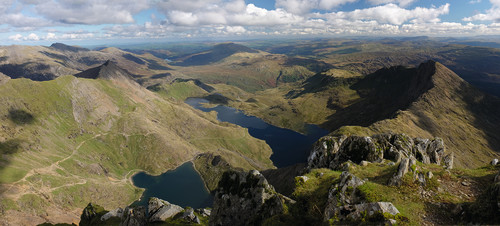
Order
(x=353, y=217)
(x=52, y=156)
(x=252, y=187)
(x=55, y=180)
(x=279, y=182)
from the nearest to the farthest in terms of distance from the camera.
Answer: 1. (x=353, y=217)
2. (x=252, y=187)
3. (x=279, y=182)
4. (x=55, y=180)
5. (x=52, y=156)

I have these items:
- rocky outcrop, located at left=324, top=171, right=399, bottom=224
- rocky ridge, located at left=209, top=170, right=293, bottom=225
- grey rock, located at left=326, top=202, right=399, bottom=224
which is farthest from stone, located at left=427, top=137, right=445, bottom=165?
grey rock, located at left=326, top=202, right=399, bottom=224

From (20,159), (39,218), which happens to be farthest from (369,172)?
(20,159)

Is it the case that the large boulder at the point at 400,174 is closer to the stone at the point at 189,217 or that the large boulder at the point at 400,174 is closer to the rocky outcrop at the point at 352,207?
the rocky outcrop at the point at 352,207

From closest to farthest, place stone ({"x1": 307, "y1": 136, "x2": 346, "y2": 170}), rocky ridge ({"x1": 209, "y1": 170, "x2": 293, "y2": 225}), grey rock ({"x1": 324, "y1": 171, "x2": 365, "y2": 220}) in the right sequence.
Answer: grey rock ({"x1": 324, "y1": 171, "x2": 365, "y2": 220}) < rocky ridge ({"x1": 209, "y1": 170, "x2": 293, "y2": 225}) < stone ({"x1": 307, "y1": 136, "x2": 346, "y2": 170})

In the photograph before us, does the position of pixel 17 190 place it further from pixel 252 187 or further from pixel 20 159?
pixel 252 187

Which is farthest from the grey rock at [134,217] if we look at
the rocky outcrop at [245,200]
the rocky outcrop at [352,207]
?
the rocky outcrop at [352,207]

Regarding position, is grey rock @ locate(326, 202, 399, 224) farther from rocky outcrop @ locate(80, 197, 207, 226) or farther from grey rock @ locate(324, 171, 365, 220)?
rocky outcrop @ locate(80, 197, 207, 226)

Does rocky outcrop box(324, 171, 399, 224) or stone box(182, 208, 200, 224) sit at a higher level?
rocky outcrop box(324, 171, 399, 224)
